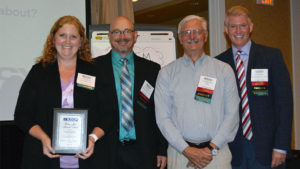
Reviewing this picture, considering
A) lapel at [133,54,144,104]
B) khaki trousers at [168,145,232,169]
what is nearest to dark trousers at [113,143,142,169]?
khaki trousers at [168,145,232,169]

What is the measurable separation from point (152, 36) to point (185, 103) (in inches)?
56.7

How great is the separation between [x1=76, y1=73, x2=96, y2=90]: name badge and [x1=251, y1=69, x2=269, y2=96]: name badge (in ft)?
4.08

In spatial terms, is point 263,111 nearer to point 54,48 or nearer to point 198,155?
point 198,155

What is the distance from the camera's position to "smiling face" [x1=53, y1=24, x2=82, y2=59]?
217cm

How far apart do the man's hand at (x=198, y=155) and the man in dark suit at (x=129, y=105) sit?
379 mm

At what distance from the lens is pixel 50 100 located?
207cm

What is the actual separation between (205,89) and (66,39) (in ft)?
3.53

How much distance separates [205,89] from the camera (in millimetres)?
2354

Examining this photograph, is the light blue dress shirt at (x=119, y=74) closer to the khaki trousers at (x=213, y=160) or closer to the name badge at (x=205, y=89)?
the khaki trousers at (x=213, y=160)

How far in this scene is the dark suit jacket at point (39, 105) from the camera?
79.8 inches

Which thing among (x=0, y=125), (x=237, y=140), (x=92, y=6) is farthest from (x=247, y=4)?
(x=0, y=125)

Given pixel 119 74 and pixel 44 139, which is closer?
pixel 44 139

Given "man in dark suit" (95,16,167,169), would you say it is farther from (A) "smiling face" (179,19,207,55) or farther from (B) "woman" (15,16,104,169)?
(A) "smiling face" (179,19,207,55)

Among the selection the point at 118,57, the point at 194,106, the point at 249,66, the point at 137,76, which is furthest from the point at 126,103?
the point at 249,66
